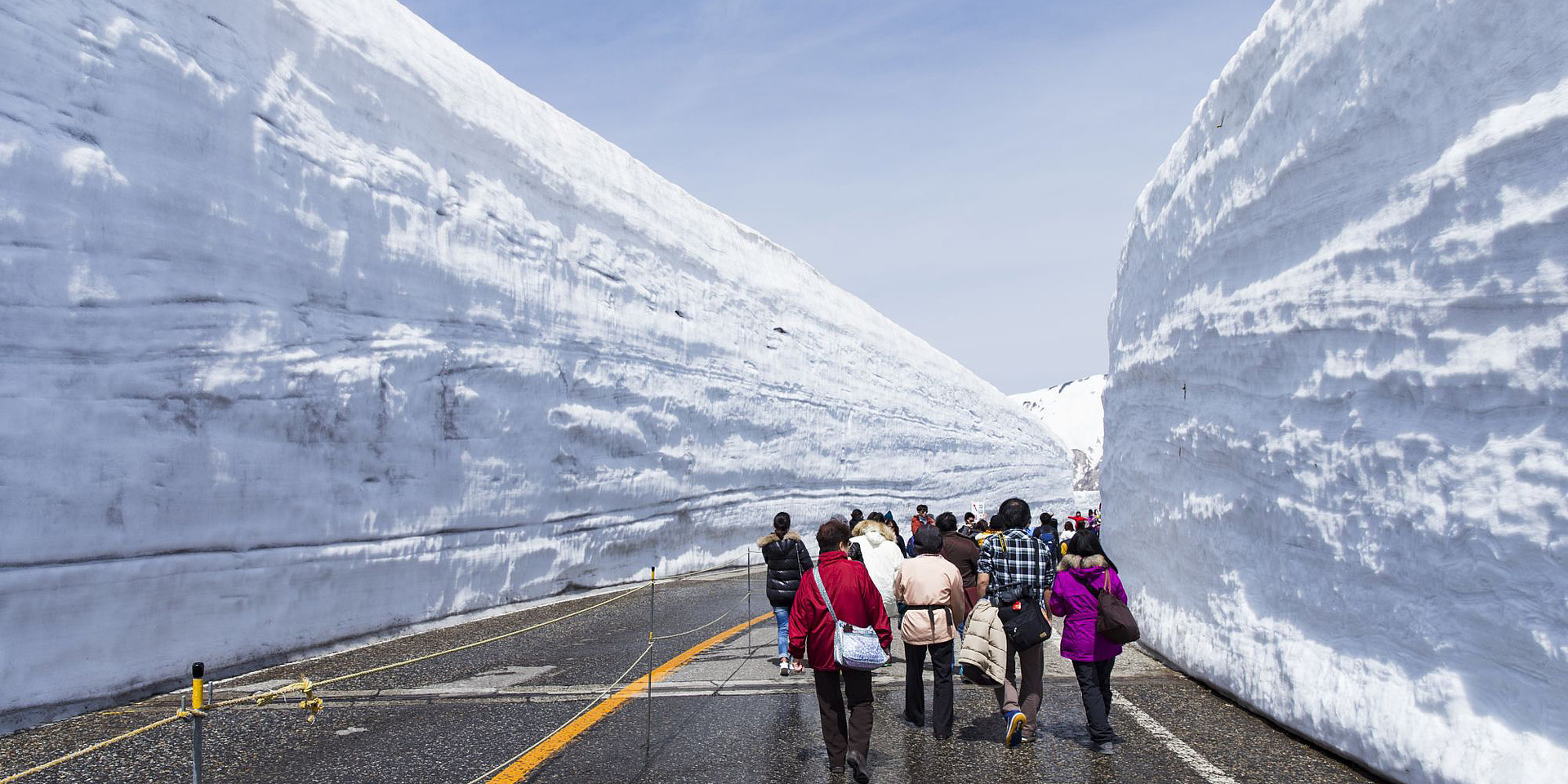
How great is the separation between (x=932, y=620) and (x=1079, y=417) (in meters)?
128

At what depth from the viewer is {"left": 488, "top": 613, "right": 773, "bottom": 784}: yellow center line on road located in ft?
16.5

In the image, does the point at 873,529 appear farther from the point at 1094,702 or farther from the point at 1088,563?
the point at 1094,702

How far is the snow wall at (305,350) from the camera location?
7121mm

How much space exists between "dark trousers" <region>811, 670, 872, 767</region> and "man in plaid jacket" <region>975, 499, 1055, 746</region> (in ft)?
3.55

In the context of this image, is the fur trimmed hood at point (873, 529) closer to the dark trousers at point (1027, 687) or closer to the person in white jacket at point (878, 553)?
the person in white jacket at point (878, 553)

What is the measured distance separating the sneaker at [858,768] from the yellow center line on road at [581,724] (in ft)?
5.23

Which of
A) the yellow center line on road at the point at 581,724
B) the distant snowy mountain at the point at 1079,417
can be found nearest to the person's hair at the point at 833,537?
the yellow center line on road at the point at 581,724

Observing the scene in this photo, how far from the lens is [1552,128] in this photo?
4133mm

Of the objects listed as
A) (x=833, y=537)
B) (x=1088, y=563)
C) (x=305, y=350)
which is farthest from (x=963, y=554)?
(x=305, y=350)

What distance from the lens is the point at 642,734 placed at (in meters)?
5.76

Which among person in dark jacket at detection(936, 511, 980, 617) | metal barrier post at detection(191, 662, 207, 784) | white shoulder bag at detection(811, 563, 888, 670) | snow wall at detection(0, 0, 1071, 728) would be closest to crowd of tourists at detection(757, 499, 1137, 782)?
white shoulder bag at detection(811, 563, 888, 670)

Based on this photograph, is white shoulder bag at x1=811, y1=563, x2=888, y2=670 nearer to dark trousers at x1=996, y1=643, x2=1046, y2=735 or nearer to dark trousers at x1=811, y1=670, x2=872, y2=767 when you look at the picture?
dark trousers at x1=811, y1=670, x2=872, y2=767

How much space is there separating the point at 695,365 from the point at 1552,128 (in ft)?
50.6

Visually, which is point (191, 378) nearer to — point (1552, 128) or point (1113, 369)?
point (1552, 128)
